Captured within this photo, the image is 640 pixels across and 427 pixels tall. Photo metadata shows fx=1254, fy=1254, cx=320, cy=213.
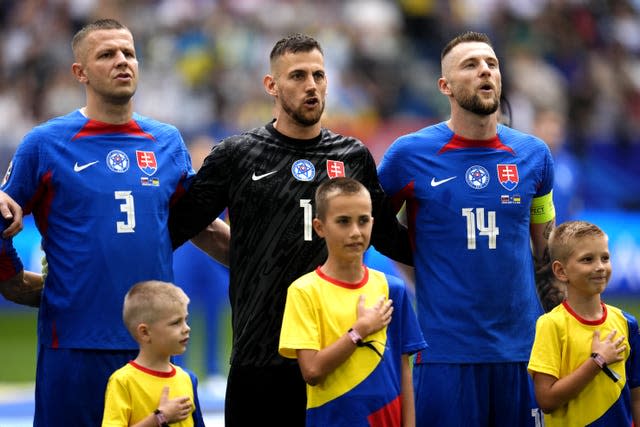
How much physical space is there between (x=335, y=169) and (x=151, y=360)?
1.33 metres

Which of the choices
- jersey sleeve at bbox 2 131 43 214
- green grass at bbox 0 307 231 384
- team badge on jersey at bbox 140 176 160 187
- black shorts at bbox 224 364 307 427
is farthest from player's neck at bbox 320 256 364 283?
green grass at bbox 0 307 231 384

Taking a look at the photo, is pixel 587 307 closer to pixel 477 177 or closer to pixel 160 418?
pixel 477 177

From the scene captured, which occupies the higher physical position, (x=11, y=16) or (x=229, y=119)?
(x=11, y=16)

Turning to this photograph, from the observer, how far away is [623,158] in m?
19.3

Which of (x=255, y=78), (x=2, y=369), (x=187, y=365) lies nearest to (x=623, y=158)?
(x=255, y=78)

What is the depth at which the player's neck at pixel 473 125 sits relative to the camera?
6.52 metres

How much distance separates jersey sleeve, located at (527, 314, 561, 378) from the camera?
19.8 feet

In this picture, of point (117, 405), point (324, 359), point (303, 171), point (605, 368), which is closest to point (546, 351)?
point (605, 368)

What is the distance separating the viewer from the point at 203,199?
6414mm

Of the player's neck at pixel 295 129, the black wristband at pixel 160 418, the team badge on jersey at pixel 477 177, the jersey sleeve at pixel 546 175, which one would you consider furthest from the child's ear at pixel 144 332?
the jersey sleeve at pixel 546 175

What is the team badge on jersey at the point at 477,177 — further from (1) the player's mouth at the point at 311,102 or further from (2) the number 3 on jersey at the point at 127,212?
(2) the number 3 on jersey at the point at 127,212

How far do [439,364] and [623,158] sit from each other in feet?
45.1

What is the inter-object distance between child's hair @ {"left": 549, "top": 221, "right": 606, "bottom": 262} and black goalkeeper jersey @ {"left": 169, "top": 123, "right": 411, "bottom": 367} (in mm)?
870

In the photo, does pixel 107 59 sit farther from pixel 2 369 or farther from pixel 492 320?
pixel 2 369
